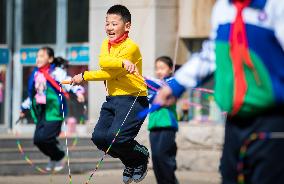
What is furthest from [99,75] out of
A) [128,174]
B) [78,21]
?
[78,21]

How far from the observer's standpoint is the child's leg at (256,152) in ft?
16.0

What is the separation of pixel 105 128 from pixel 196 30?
20.5 ft

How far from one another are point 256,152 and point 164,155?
194 inches

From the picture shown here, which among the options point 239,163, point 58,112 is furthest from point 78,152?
point 239,163

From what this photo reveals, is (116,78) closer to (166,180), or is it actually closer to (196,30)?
(166,180)

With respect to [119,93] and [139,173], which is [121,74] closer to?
[119,93]

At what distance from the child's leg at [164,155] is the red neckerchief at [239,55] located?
466 centimetres

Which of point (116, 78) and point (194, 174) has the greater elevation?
point (116, 78)

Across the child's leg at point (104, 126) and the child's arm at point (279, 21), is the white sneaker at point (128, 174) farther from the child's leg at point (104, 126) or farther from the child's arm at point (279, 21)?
the child's arm at point (279, 21)

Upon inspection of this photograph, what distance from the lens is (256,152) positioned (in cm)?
491

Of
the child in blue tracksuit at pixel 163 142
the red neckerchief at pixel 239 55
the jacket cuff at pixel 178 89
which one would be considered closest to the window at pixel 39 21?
the child in blue tracksuit at pixel 163 142

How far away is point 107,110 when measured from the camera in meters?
9.17

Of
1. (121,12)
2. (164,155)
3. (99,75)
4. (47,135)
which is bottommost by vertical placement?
(47,135)

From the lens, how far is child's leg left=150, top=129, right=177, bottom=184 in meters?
9.69
